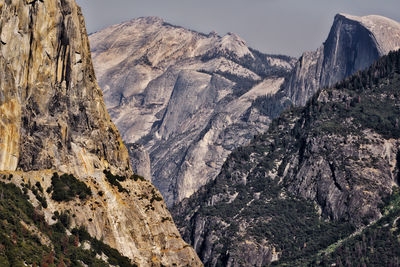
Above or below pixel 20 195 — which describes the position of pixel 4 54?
above

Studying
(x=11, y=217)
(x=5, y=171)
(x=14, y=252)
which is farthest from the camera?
(x=5, y=171)

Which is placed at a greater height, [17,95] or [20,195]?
[17,95]

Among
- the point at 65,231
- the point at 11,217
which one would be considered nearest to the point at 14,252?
the point at 11,217

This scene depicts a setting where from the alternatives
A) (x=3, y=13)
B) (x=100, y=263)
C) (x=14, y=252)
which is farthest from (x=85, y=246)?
(x=3, y=13)

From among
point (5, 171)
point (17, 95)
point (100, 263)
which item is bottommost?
point (100, 263)

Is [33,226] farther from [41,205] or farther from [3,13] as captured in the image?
[3,13]

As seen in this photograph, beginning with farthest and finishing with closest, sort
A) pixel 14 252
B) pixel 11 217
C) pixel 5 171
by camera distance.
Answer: pixel 5 171
pixel 11 217
pixel 14 252

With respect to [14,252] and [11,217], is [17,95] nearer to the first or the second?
[11,217]

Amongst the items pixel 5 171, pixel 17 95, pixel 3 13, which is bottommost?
pixel 5 171

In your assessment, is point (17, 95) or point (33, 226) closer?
point (33, 226)
